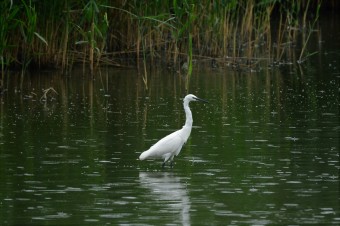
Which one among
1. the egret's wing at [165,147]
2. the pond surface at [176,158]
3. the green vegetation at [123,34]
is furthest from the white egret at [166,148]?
the green vegetation at [123,34]

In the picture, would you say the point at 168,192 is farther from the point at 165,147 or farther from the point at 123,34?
the point at 123,34

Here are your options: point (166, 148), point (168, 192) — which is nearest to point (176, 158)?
point (166, 148)

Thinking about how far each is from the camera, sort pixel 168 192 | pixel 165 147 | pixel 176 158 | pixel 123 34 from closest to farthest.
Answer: pixel 168 192 → pixel 165 147 → pixel 176 158 → pixel 123 34

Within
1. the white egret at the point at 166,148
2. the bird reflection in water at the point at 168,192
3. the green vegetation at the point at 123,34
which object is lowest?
the bird reflection in water at the point at 168,192

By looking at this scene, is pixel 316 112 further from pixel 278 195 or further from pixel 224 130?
pixel 278 195

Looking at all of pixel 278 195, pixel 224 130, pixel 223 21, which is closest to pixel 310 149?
pixel 224 130

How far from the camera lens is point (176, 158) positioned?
1288 centimetres

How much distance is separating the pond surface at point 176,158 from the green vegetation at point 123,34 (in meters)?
0.49

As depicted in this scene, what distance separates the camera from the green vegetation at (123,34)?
18844mm

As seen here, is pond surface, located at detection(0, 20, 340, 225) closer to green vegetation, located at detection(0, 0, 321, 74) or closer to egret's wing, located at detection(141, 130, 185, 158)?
egret's wing, located at detection(141, 130, 185, 158)

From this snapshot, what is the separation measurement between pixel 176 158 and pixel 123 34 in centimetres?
899

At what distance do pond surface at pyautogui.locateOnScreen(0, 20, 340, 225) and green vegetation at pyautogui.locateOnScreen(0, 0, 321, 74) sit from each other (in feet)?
1.60

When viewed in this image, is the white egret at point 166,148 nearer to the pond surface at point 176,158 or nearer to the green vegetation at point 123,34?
the pond surface at point 176,158

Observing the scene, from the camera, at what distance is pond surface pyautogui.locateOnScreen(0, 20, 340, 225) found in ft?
31.4
